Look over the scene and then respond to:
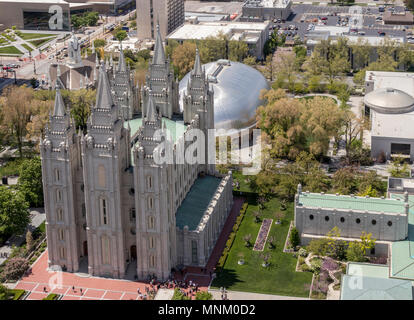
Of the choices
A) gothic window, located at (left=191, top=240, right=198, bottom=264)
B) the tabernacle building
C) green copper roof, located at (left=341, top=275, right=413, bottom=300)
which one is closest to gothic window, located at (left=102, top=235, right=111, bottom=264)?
the tabernacle building

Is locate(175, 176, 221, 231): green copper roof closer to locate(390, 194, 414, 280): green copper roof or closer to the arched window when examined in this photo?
the arched window

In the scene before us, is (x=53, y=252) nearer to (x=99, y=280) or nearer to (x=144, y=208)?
(x=99, y=280)

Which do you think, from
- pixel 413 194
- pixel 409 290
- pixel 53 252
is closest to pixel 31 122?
pixel 53 252

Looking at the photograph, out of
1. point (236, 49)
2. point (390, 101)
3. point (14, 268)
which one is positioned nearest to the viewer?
point (14, 268)

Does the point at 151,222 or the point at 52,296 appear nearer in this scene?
the point at 52,296

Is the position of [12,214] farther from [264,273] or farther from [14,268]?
[264,273]

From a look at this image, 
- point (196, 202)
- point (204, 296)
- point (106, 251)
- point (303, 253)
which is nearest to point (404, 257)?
point (303, 253)

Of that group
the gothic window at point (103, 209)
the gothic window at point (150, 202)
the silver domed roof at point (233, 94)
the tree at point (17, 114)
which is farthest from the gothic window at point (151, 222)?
the silver domed roof at point (233, 94)
